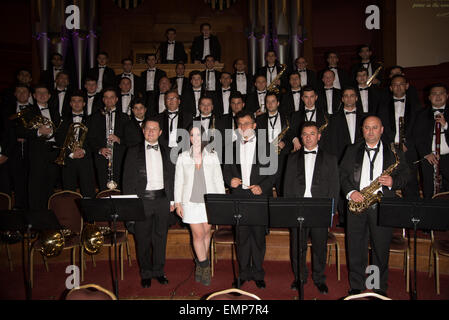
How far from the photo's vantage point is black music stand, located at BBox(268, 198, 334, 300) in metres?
3.25

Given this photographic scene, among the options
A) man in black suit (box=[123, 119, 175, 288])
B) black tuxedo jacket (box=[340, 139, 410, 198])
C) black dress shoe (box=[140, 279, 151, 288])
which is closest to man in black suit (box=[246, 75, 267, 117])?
man in black suit (box=[123, 119, 175, 288])

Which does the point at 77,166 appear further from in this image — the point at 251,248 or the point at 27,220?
the point at 251,248

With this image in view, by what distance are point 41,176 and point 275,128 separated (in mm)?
3838

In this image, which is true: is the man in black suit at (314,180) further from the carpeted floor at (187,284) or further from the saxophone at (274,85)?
the saxophone at (274,85)

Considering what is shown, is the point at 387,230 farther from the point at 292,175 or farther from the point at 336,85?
the point at 336,85

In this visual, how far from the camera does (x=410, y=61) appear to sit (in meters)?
8.43

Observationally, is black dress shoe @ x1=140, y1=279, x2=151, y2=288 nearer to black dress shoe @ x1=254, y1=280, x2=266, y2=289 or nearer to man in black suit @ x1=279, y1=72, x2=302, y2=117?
black dress shoe @ x1=254, y1=280, x2=266, y2=289

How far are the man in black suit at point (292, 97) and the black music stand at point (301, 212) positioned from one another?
3075 millimetres

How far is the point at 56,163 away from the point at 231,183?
10.1ft

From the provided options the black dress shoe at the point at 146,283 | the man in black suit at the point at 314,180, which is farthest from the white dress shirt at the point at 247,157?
the black dress shoe at the point at 146,283

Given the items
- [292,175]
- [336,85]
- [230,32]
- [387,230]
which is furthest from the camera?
[230,32]

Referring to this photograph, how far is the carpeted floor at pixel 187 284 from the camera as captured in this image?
4.14 meters

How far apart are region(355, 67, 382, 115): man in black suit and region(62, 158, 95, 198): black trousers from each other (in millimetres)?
4808
